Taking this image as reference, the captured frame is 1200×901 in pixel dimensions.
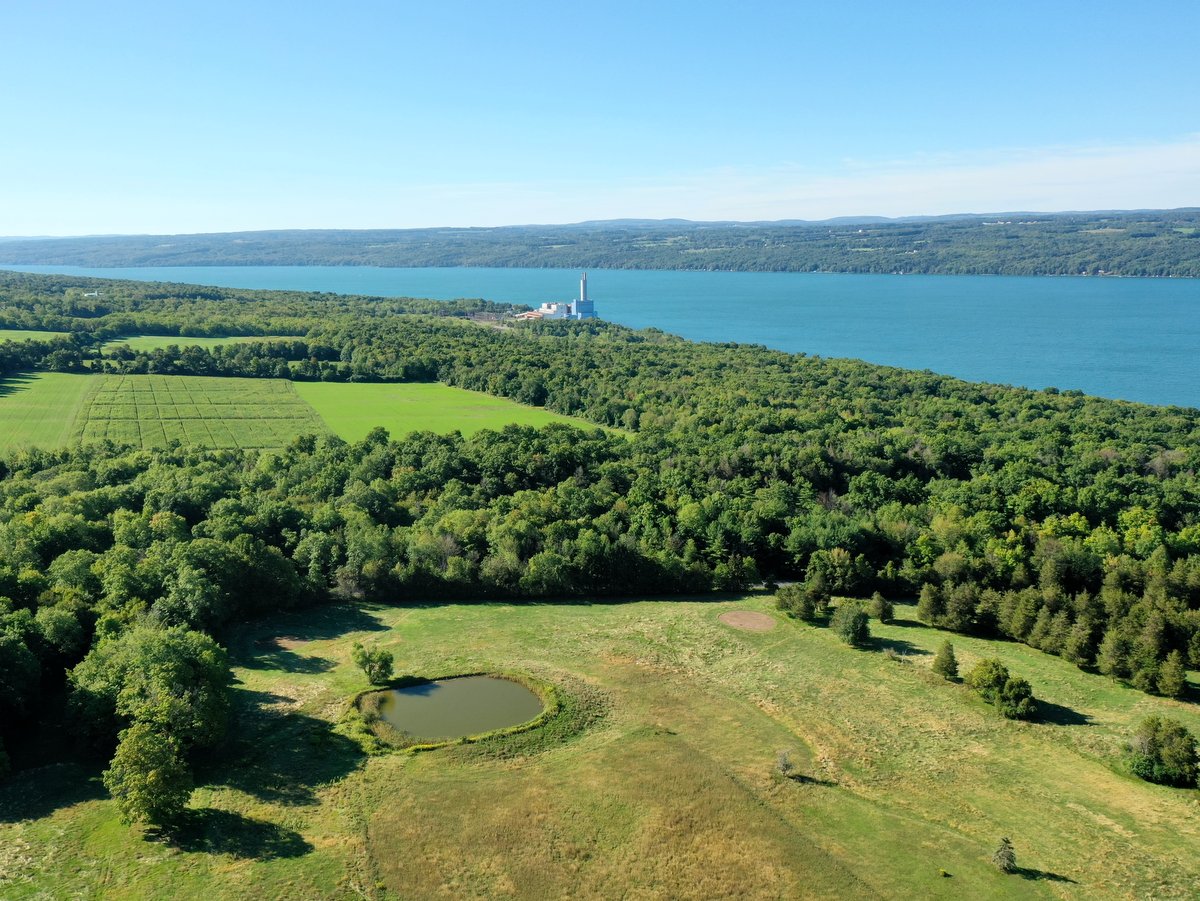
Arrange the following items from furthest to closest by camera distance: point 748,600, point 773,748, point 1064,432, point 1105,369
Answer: point 1105,369
point 1064,432
point 748,600
point 773,748

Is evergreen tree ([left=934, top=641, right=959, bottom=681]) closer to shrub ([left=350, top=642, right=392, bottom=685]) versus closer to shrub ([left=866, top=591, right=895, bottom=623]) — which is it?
shrub ([left=866, top=591, right=895, bottom=623])

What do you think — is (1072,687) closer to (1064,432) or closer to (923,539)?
(923,539)

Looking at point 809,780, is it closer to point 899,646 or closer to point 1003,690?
point 1003,690

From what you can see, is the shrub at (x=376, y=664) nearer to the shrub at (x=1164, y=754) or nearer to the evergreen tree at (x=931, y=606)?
the evergreen tree at (x=931, y=606)

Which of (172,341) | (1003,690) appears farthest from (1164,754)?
(172,341)

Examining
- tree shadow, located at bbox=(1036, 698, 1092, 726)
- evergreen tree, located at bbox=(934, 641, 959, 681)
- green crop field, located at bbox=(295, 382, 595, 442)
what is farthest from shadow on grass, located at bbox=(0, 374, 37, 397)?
tree shadow, located at bbox=(1036, 698, 1092, 726)

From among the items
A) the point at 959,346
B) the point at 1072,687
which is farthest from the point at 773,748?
the point at 959,346

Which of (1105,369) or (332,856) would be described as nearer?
(332,856)
